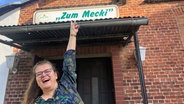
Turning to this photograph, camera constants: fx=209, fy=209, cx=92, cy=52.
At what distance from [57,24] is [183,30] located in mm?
3076

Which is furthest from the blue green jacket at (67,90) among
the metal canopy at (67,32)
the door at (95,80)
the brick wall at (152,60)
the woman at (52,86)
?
the door at (95,80)

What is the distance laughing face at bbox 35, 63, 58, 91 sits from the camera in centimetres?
211

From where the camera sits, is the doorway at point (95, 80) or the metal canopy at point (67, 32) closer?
the metal canopy at point (67, 32)

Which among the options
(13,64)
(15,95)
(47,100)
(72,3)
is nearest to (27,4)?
(72,3)

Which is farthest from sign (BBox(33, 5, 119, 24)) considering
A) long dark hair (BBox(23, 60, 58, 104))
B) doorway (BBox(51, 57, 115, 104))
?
long dark hair (BBox(23, 60, 58, 104))

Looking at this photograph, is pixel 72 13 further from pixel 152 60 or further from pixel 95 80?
pixel 152 60

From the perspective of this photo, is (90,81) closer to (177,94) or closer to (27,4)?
(177,94)

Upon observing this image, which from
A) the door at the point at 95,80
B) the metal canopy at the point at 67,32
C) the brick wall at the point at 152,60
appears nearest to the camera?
the metal canopy at the point at 67,32

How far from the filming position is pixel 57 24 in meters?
3.60

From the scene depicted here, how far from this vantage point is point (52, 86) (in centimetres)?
212

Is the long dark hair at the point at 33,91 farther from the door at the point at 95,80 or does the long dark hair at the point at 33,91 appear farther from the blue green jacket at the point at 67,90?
the door at the point at 95,80

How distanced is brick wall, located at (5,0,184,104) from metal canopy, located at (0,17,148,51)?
0.30 m

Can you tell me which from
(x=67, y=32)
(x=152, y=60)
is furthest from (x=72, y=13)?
(x=152, y=60)

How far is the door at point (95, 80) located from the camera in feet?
15.9
